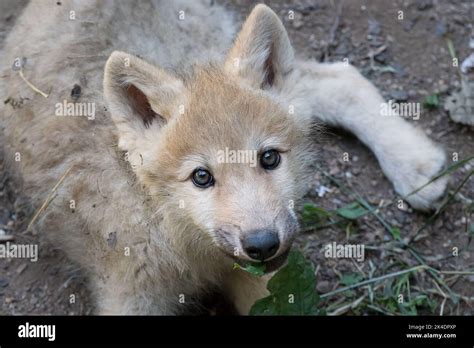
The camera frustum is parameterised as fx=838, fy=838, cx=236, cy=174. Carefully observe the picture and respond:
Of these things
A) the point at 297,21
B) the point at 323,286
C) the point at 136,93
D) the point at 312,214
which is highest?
the point at 297,21

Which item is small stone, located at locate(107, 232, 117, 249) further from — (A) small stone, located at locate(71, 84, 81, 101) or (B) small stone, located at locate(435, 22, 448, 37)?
(B) small stone, located at locate(435, 22, 448, 37)

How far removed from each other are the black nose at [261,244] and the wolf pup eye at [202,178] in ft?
1.40

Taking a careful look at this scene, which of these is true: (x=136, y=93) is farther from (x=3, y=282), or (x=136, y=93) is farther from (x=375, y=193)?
(x=375, y=193)

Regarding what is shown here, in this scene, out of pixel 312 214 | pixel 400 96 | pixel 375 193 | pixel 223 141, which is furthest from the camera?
pixel 400 96

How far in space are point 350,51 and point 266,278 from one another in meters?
2.26

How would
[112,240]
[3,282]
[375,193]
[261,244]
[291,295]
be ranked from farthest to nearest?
1. [375,193]
2. [3,282]
3. [112,240]
4. [291,295]
5. [261,244]

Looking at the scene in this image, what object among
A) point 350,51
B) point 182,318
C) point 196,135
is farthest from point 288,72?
point 350,51

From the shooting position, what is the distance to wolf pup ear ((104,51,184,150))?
425cm

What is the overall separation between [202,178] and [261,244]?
1.79ft

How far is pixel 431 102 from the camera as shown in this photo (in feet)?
19.6

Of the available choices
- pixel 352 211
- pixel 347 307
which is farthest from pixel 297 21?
pixel 347 307

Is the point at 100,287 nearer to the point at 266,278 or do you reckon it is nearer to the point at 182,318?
the point at 182,318

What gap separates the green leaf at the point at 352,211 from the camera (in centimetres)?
557

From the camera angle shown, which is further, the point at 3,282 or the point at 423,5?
the point at 423,5
